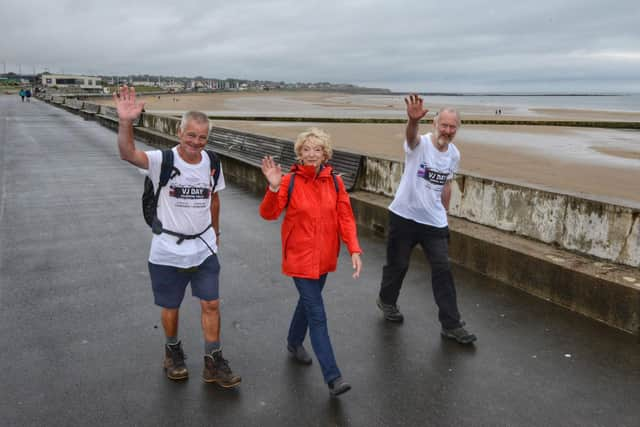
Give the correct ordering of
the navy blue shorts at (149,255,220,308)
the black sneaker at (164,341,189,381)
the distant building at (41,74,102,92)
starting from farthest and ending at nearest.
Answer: the distant building at (41,74,102,92) < the black sneaker at (164,341,189,381) < the navy blue shorts at (149,255,220,308)

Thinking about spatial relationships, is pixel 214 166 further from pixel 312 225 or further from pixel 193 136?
pixel 312 225

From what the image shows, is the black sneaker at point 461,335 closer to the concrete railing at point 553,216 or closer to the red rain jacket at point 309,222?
the red rain jacket at point 309,222

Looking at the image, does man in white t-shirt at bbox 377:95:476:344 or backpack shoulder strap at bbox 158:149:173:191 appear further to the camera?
man in white t-shirt at bbox 377:95:476:344

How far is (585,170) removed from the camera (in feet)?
53.2

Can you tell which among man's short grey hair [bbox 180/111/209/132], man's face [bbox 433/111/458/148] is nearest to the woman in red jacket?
man's short grey hair [bbox 180/111/209/132]

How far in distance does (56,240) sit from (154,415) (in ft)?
15.2

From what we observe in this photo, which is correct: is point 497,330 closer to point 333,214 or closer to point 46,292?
point 333,214

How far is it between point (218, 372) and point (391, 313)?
172 centimetres

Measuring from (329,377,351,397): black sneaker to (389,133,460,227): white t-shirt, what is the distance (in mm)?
1572

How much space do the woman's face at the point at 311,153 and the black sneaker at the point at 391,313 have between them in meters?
1.83

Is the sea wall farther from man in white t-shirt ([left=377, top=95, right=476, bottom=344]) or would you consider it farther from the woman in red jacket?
the woman in red jacket

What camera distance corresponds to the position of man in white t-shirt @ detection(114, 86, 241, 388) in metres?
3.50

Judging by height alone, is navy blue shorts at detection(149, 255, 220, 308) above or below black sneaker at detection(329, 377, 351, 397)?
above

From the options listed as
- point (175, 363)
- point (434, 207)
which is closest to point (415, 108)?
point (434, 207)
